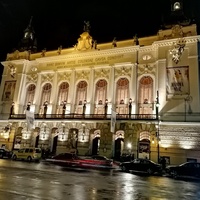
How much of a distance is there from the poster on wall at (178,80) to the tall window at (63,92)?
1636 centimetres

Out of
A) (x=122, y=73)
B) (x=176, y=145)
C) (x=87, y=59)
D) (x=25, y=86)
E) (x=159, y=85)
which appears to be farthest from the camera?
(x=25, y=86)

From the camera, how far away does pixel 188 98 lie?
28.1 m

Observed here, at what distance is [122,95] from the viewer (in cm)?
3312

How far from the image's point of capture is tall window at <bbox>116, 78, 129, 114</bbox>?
32031mm

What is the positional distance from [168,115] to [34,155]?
58.0 ft

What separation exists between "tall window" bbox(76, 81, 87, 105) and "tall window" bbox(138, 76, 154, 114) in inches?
352

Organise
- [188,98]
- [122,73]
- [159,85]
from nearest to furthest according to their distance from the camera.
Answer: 1. [188,98]
2. [159,85]
3. [122,73]

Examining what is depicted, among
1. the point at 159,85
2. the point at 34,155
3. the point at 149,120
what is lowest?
the point at 34,155

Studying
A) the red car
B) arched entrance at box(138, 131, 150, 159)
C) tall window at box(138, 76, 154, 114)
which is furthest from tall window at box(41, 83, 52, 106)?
arched entrance at box(138, 131, 150, 159)

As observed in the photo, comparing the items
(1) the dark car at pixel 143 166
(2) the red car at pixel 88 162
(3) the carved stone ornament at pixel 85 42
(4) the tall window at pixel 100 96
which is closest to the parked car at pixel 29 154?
(2) the red car at pixel 88 162

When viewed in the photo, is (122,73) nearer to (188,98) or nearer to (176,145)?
(188,98)

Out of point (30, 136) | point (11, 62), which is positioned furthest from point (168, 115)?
point (11, 62)

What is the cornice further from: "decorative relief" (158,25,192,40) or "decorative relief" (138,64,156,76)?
"decorative relief" (158,25,192,40)

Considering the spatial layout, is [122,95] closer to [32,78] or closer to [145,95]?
[145,95]
